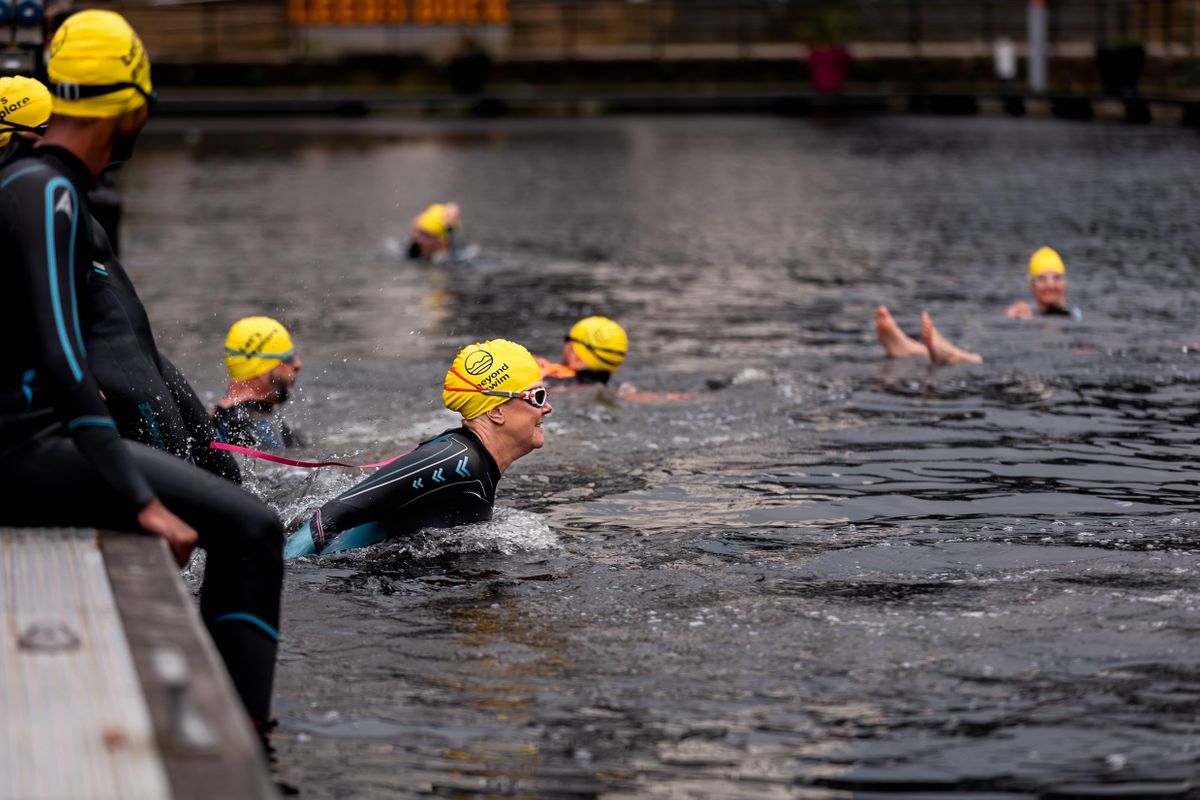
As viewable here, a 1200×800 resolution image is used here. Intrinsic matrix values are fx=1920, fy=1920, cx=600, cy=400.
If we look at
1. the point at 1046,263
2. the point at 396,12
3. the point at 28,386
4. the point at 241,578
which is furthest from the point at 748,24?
the point at 28,386

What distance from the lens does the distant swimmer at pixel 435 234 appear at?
22078 mm

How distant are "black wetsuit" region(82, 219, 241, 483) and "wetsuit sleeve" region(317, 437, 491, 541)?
69 cm

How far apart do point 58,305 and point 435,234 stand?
17.1m

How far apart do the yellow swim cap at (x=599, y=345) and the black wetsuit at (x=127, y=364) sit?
5361 mm

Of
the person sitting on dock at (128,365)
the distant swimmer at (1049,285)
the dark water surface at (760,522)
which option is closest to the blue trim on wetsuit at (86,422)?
the dark water surface at (760,522)

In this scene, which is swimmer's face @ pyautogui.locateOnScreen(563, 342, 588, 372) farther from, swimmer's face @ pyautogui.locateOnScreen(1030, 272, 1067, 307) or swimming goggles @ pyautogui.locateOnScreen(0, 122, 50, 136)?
swimming goggles @ pyautogui.locateOnScreen(0, 122, 50, 136)

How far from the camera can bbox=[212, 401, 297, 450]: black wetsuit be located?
10.6 meters

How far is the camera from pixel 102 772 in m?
4.12

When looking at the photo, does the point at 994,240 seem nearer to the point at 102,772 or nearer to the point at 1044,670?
the point at 1044,670

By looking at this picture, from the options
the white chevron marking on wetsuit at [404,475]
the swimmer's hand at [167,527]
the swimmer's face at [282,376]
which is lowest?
the swimmer's face at [282,376]

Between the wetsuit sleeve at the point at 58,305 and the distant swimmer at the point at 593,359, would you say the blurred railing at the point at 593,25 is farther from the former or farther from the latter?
the wetsuit sleeve at the point at 58,305

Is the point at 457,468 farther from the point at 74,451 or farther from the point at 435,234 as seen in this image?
the point at 435,234

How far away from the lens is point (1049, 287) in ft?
53.6

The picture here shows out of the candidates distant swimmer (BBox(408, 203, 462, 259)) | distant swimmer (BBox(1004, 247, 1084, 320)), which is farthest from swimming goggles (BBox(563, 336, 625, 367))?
distant swimmer (BBox(408, 203, 462, 259))
